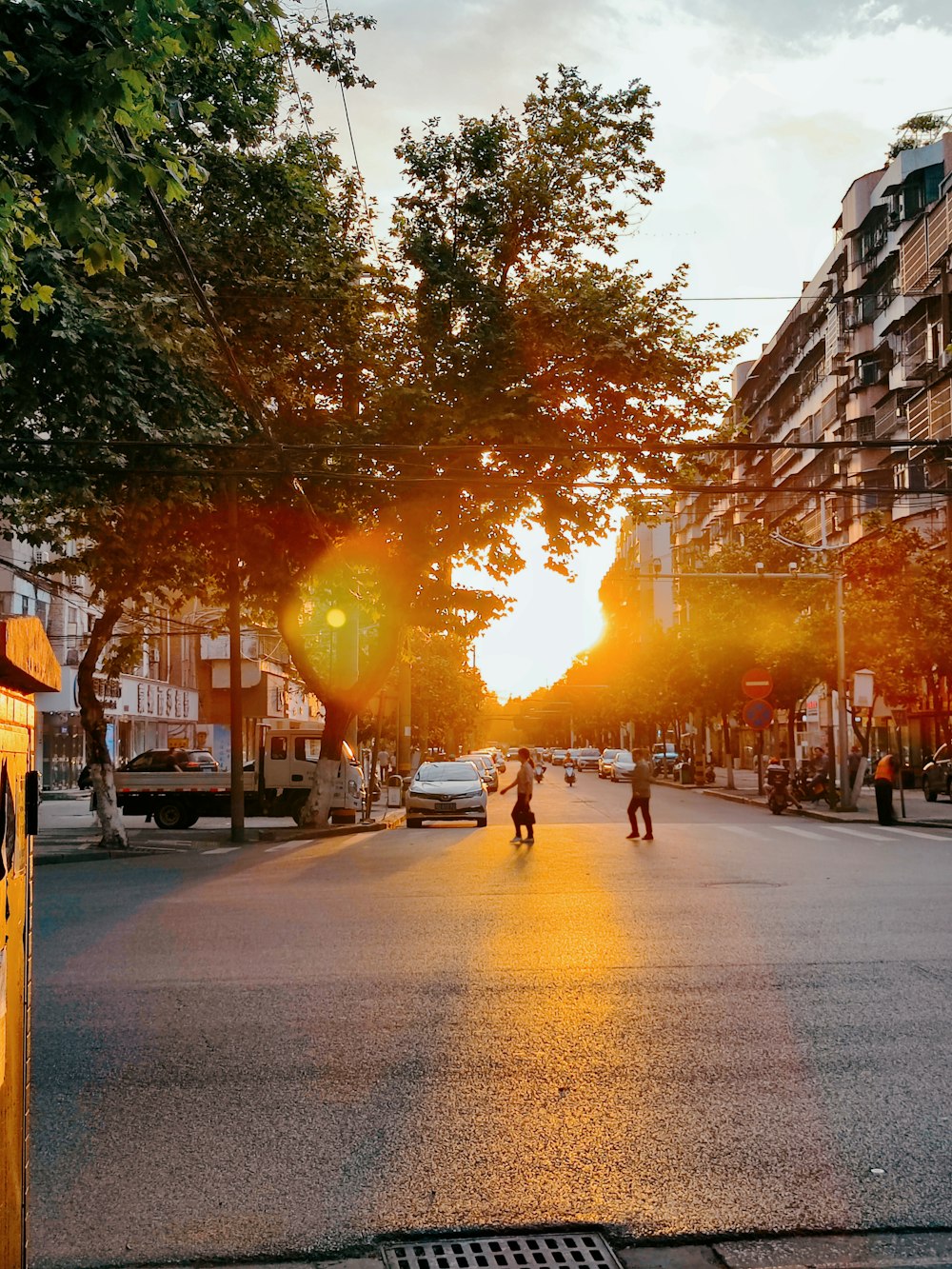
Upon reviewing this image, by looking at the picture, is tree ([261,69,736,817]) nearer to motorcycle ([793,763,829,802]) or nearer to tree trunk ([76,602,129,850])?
tree trunk ([76,602,129,850])

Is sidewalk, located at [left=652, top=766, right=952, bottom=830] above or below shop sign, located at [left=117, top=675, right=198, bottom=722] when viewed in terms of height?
below

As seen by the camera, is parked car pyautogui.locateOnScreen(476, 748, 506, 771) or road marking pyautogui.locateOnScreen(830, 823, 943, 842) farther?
parked car pyautogui.locateOnScreen(476, 748, 506, 771)

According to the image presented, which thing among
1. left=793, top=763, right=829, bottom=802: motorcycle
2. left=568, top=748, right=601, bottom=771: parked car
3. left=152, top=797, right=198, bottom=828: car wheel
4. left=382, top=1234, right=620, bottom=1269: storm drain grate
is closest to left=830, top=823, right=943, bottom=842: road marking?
left=793, top=763, right=829, bottom=802: motorcycle

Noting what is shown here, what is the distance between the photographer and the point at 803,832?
92.5 feet

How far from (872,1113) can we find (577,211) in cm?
2409

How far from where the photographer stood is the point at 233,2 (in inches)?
305

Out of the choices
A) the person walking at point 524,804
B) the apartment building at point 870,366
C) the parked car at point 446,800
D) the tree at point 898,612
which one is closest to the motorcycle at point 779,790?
the apartment building at point 870,366

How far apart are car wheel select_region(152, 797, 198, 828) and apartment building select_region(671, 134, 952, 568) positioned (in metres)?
16.5

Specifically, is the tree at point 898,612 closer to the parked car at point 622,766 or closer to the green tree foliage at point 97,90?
the parked car at point 622,766

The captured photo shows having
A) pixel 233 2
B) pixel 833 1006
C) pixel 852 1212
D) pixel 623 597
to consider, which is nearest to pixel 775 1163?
pixel 852 1212

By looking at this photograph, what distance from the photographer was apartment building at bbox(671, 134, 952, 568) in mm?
49281

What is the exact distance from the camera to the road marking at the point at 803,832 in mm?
26125

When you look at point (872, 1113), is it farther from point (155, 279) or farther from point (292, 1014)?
point (155, 279)

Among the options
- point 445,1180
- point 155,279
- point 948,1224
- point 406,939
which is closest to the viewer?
point 948,1224
